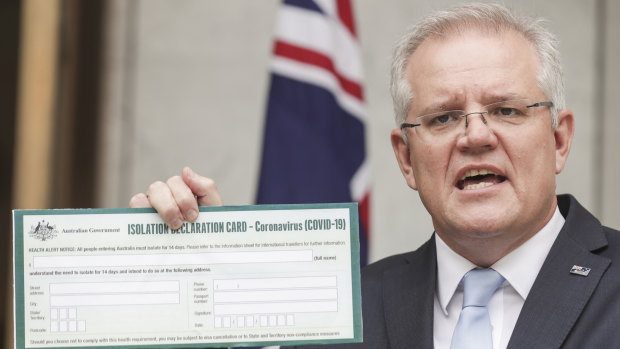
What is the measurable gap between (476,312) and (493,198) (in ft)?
0.87

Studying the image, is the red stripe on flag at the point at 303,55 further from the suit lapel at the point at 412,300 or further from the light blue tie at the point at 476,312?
the light blue tie at the point at 476,312

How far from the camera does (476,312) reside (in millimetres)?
1699

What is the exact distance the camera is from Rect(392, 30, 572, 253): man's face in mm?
1711

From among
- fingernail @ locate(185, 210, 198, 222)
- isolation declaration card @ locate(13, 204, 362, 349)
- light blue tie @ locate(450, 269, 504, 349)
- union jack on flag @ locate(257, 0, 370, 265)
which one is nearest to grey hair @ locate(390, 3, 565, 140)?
light blue tie @ locate(450, 269, 504, 349)

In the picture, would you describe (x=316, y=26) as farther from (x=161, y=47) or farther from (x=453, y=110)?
(x=453, y=110)

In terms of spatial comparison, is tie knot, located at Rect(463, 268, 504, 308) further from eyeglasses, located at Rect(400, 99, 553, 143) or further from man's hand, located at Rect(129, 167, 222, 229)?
man's hand, located at Rect(129, 167, 222, 229)

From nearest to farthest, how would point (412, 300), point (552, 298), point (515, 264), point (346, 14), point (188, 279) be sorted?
point (188, 279) < point (552, 298) < point (515, 264) < point (412, 300) < point (346, 14)

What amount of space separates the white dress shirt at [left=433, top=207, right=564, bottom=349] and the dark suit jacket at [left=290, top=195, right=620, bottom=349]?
33 millimetres

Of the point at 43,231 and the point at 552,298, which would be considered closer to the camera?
the point at 43,231

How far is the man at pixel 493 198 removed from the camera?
1672 mm

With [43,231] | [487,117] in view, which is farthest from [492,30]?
[43,231]

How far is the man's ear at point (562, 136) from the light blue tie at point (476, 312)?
34cm

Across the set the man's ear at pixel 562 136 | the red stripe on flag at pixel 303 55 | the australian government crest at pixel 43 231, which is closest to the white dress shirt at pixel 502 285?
the man's ear at pixel 562 136

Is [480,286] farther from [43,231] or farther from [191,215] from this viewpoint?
[43,231]
